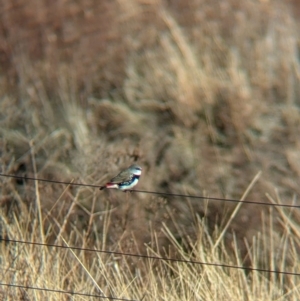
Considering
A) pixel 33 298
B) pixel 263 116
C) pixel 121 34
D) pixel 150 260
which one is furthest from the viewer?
pixel 121 34

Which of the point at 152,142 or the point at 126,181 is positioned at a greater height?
the point at 126,181

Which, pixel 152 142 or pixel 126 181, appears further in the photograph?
pixel 152 142

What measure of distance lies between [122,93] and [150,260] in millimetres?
2645

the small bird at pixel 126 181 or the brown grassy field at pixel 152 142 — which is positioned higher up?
the small bird at pixel 126 181

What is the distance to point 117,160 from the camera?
7.14 meters

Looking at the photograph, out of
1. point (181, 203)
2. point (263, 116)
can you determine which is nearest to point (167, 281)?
point (181, 203)

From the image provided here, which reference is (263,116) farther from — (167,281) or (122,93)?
(167,281)

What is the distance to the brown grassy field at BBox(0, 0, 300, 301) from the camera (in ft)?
20.2

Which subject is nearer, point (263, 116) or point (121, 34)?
point (263, 116)

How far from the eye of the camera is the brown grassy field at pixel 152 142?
6.14 m

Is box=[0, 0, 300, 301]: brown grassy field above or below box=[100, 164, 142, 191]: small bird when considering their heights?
below

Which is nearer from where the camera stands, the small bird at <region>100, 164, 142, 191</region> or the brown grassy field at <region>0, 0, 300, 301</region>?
the small bird at <region>100, 164, 142, 191</region>

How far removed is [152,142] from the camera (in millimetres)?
7918

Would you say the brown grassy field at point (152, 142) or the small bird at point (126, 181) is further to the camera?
the brown grassy field at point (152, 142)
